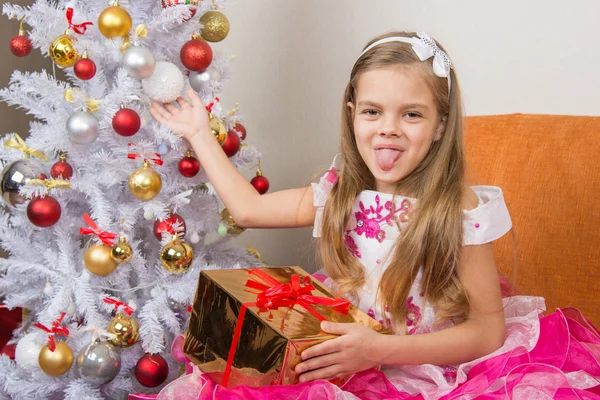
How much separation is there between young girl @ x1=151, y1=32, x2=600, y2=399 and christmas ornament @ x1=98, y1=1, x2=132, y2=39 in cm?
17

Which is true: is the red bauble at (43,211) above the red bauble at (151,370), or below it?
above

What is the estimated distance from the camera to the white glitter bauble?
1.37 m

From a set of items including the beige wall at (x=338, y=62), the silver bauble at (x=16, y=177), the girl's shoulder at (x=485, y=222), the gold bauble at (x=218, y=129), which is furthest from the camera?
the beige wall at (x=338, y=62)

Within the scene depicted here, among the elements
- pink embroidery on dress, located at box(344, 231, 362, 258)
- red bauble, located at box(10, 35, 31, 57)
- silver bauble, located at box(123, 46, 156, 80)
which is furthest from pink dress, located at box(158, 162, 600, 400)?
red bauble, located at box(10, 35, 31, 57)

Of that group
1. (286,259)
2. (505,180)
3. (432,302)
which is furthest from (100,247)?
(286,259)

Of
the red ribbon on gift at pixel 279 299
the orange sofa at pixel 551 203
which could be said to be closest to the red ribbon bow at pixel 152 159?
the red ribbon on gift at pixel 279 299

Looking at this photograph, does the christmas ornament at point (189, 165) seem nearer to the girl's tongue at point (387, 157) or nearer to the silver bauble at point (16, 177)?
the silver bauble at point (16, 177)

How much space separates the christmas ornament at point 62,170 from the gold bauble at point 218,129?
0.30 m

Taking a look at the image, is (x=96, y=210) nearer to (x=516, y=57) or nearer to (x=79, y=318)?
(x=79, y=318)

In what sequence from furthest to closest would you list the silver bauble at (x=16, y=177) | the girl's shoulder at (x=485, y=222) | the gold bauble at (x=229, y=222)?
the gold bauble at (x=229, y=222)
the silver bauble at (x=16, y=177)
the girl's shoulder at (x=485, y=222)

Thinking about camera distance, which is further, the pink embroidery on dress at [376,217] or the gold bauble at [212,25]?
the gold bauble at [212,25]

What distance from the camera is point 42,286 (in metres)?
1.48

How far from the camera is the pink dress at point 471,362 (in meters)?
1.05

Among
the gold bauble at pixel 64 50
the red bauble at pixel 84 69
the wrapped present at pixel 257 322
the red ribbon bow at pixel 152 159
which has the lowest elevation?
the wrapped present at pixel 257 322
